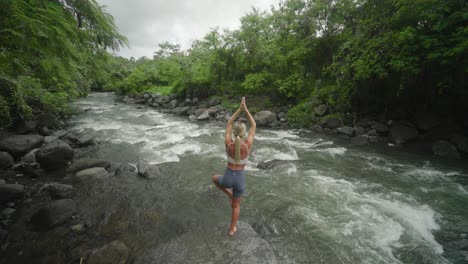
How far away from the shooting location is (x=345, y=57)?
40.7 ft

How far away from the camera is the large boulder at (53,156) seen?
6.83 metres

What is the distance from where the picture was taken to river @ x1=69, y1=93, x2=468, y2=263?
4.07m

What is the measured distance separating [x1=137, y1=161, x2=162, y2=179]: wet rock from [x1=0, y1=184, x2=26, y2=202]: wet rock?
2.76 m

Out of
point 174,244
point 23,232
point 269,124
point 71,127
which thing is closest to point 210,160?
point 174,244

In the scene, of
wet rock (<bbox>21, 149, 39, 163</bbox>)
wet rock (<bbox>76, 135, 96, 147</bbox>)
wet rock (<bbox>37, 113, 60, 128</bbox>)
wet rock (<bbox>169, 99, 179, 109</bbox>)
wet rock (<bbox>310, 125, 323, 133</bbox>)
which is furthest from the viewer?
wet rock (<bbox>169, 99, 179, 109</bbox>)

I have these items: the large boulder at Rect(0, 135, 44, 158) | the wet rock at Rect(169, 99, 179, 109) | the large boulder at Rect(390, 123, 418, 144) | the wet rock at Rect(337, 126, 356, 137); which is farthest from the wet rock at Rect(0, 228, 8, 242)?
the wet rock at Rect(169, 99, 179, 109)

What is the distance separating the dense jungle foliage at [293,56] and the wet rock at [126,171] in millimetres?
2789

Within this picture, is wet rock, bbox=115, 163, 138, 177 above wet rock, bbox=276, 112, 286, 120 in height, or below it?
below

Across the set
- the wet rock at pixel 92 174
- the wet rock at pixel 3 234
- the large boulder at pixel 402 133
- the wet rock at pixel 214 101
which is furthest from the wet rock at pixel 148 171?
the wet rock at pixel 214 101

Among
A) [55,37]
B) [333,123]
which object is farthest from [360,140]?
[55,37]

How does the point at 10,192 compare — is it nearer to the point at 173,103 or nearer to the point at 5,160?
the point at 5,160

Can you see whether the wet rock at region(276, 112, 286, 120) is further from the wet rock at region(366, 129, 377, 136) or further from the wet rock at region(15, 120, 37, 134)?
the wet rock at region(15, 120, 37, 134)

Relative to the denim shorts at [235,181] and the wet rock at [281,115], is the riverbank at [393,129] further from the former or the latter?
the denim shorts at [235,181]

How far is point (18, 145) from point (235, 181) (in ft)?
26.8
